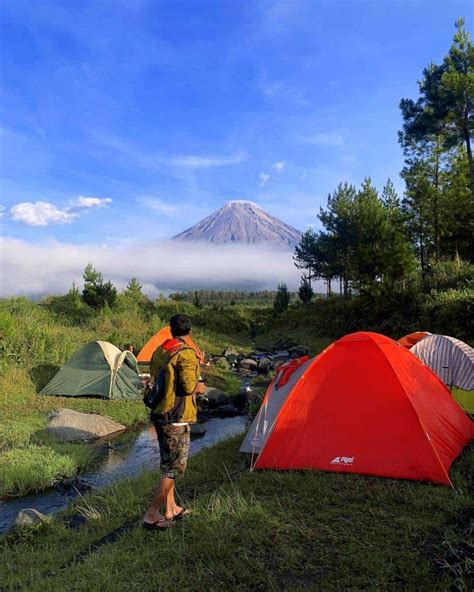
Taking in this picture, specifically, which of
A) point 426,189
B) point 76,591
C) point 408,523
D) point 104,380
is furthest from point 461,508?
point 426,189

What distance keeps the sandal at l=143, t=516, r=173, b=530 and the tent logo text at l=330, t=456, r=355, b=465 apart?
239 cm

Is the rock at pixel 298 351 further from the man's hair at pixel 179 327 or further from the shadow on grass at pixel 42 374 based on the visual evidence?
the man's hair at pixel 179 327

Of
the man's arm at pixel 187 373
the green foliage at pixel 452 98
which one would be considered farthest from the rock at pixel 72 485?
the green foliage at pixel 452 98

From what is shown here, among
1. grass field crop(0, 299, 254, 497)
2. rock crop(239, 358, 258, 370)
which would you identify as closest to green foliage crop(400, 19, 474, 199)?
rock crop(239, 358, 258, 370)

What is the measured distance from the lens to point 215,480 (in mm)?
6469

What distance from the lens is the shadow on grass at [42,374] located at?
1389 centimetres

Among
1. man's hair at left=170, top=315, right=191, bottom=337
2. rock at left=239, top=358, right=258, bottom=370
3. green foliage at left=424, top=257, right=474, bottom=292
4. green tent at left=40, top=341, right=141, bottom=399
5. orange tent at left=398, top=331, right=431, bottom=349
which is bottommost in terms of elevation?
rock at left=239, top=358, right=258, bottom=370

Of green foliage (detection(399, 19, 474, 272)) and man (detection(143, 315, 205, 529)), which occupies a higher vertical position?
green foliage (detection(399, 19, 474, 272))

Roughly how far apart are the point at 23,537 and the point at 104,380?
328 inches

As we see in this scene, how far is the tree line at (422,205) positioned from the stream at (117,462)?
15499 millimetres

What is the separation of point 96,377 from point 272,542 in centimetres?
1047

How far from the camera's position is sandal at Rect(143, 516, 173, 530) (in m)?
4.60

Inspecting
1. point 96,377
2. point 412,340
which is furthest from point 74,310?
point 412,340

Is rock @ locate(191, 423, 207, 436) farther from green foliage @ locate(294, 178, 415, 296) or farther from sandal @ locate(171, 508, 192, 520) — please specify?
green foliage @ locate(294, 178, 415, 296)
